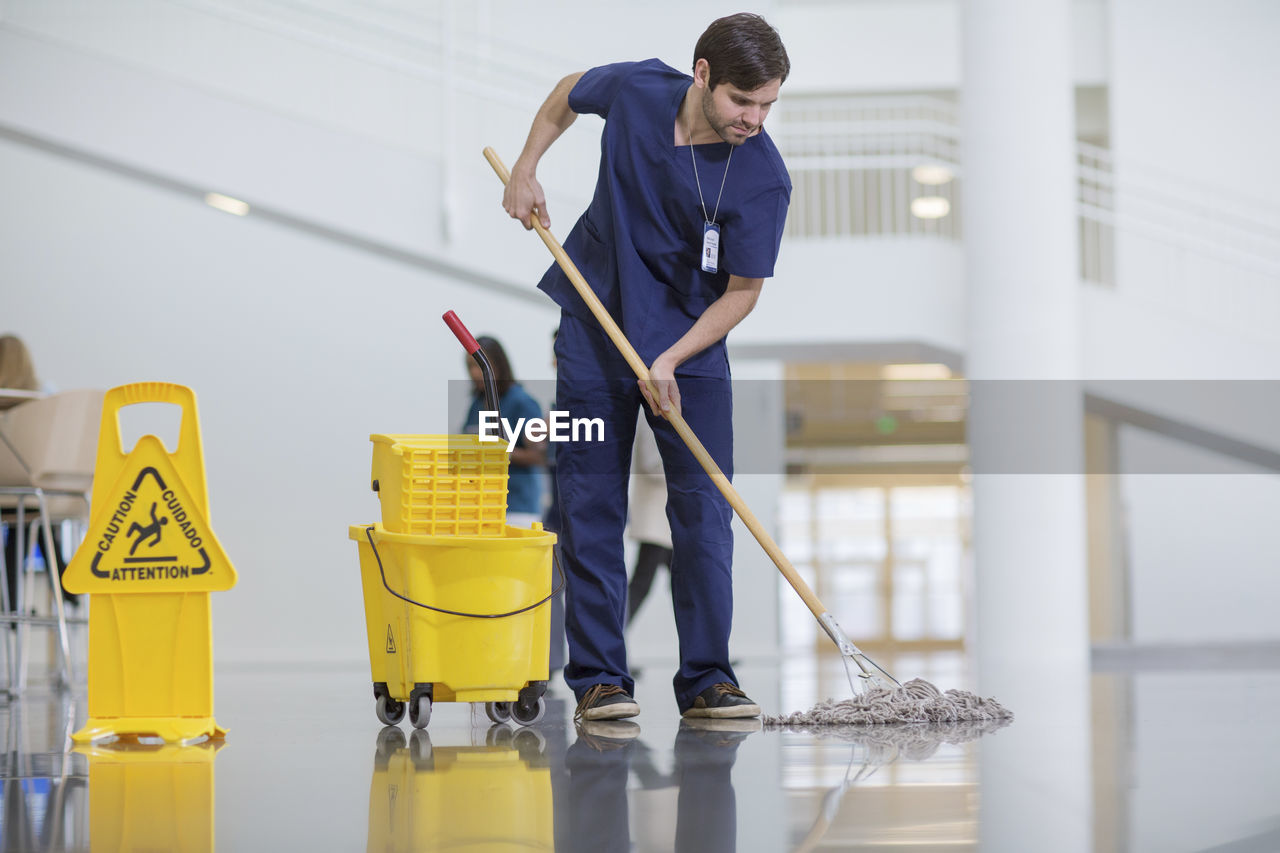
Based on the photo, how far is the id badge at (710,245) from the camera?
96.4 inches

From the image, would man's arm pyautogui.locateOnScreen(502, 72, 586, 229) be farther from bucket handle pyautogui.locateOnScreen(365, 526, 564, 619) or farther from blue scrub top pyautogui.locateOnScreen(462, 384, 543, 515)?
blue scrub top pyautogui.locateOnScreen(462, 384, 543, 515)

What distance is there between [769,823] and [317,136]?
16.7 feet

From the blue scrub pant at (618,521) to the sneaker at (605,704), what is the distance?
0.09 ft

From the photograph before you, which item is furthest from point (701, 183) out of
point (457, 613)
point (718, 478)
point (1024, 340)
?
point (1024, 340)

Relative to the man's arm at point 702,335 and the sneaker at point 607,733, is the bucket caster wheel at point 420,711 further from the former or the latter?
the man's arm at point 702,335

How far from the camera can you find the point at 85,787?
1.75 meters

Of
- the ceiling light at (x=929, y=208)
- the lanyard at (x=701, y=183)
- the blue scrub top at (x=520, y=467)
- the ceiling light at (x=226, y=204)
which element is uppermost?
the ceiling light at (x=929, y=208)

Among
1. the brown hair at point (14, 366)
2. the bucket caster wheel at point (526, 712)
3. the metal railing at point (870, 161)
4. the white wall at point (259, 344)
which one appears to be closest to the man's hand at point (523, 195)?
the bucket caster wheel at point (526, 712)

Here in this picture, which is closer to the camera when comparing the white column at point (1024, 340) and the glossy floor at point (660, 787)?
the glossy floor at point (660, 787)

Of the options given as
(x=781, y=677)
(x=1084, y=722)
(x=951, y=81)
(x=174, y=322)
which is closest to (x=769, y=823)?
(x=1084, y=722)

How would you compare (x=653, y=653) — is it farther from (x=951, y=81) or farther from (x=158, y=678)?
(x=951, y=81)

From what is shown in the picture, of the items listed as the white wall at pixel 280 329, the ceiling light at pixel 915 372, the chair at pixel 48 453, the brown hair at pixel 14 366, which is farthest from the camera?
the ceiling light at pixel 915 372

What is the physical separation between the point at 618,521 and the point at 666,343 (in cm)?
38

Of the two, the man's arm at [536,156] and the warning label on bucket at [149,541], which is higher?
the man's arm at [536,156]
